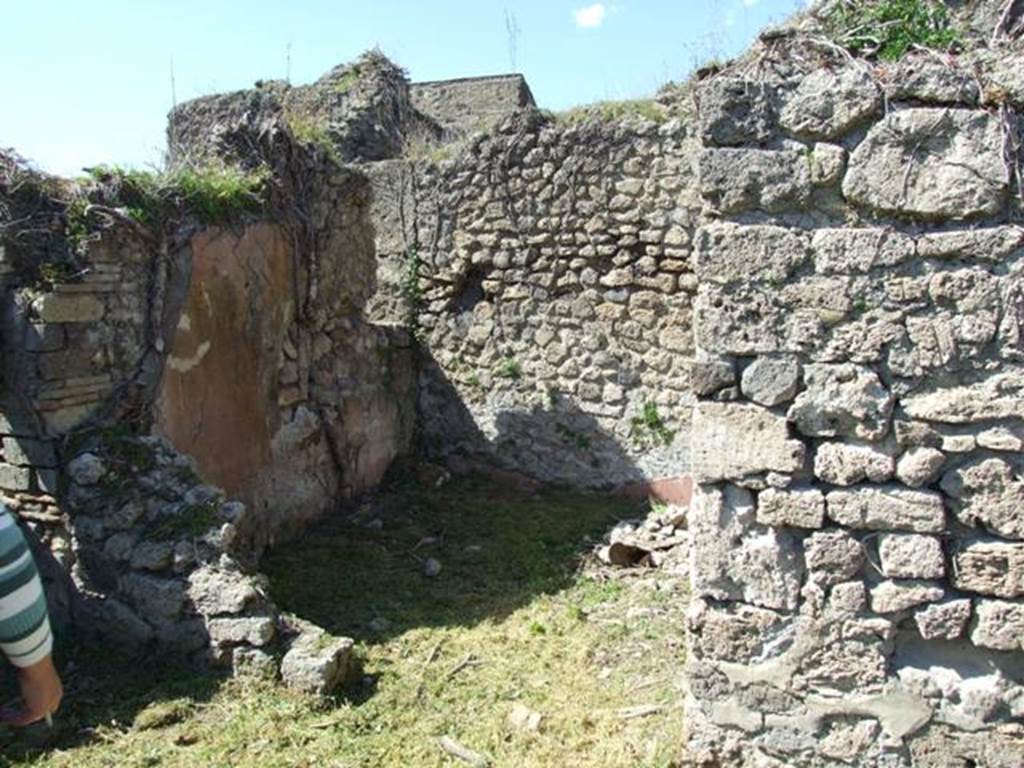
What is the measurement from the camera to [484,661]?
4305 millimetres

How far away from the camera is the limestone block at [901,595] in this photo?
2738mm

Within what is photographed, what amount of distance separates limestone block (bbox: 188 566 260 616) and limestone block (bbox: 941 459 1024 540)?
2.95 m

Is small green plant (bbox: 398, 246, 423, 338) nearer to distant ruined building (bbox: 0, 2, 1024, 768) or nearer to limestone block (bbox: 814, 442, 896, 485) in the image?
distant ruined building (bbox: 0, 2, 1024, 768)

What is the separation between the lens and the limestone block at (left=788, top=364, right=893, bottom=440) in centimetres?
273

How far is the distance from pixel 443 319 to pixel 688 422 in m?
2.44

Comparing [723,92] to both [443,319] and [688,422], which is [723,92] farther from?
[443,319]

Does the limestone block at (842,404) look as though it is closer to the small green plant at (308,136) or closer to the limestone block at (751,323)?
the limestone block at (751,323)

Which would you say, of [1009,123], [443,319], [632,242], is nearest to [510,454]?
[443,319]

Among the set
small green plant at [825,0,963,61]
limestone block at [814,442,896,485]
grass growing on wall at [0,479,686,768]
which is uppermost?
small green plant at [825,0,963,61]

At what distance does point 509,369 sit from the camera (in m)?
7.64

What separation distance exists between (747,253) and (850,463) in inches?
28.7

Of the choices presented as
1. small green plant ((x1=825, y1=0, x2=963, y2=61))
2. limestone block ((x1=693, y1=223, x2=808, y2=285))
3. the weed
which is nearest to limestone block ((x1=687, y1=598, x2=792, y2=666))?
limestone block ((x1=693, y1=223, x2=808, y2=285))

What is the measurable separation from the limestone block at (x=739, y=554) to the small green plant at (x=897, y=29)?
146 cm

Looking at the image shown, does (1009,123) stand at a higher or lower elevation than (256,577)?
higher
